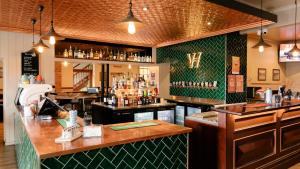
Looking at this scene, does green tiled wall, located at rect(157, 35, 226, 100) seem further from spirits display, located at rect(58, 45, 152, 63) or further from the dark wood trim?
the dark wood trim

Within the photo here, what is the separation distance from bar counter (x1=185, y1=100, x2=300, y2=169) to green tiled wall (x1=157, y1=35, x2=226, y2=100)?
2.19 metres

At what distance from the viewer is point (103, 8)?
3.94m

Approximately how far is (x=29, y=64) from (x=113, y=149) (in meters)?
4.61

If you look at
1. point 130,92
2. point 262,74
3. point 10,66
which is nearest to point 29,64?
point 10,66

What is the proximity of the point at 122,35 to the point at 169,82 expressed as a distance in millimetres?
2555

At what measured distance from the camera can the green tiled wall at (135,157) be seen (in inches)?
74.3

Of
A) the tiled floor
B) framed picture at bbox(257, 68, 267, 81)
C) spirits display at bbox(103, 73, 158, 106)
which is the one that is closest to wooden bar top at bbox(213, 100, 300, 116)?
spirits display at bbox(103, 73, 158, 106)

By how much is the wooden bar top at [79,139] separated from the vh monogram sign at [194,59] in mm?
4318

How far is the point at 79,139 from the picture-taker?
2137mm

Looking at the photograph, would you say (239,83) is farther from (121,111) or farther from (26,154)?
(26,154)

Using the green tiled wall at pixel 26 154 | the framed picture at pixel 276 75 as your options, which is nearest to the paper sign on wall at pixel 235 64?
the framed picture at pixel 276 75

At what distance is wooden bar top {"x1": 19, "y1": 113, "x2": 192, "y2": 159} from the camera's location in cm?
185

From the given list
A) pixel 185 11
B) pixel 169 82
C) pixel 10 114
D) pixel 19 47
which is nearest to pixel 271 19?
pixel 185 11

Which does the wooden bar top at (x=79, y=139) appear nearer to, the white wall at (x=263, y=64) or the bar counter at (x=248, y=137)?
the bar counter at (x=248, y=137)
